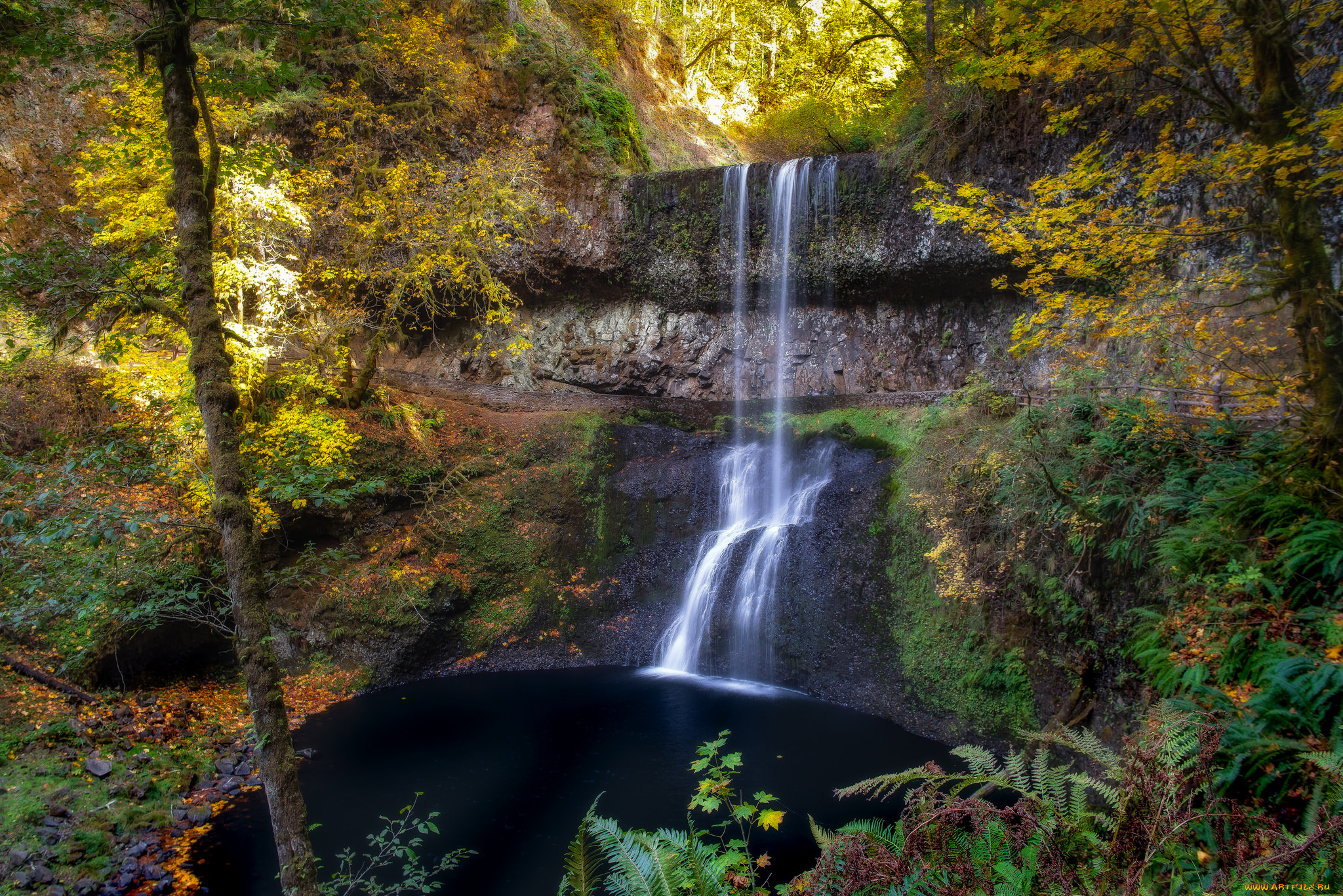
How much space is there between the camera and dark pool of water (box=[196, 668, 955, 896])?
6793mm

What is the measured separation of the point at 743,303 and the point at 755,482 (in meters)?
5.63

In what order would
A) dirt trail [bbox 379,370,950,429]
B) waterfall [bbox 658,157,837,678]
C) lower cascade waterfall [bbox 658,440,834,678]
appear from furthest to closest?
dirt trail [bbox 379,370,950,429]
waterfall [bbox 658,157,837,678]
lower cascade waterfall [bbox 658,440,834,678]

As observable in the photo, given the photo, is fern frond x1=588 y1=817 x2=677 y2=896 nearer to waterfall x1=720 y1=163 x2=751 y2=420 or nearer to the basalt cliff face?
the basalt cliff face

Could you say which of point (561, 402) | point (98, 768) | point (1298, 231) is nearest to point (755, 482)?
point (561, 402)

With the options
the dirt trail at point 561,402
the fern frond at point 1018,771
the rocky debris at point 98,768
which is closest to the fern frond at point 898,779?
the fern frond at point 1018,771

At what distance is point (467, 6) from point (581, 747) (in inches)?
716

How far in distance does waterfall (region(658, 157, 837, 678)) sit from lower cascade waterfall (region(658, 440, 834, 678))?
17 mm

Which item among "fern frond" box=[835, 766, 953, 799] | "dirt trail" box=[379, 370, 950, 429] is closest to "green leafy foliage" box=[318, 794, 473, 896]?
"fern frond" box=[835, 766, 953, 799]

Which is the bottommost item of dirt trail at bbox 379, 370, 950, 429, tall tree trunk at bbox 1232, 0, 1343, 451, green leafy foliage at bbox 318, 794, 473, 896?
green leafy foliage at bbox 318, 794, 473, 896

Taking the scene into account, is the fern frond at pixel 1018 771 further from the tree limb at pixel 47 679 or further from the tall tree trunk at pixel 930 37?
the tall tree trunk at pixel 930 37

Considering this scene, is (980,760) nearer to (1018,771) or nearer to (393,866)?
(1018,771)

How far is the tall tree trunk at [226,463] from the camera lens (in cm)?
407

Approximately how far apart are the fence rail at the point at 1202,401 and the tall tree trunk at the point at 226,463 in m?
7.57

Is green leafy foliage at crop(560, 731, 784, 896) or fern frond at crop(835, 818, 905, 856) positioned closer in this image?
green leafy foliage at crop(560, 731, 784, 896)
